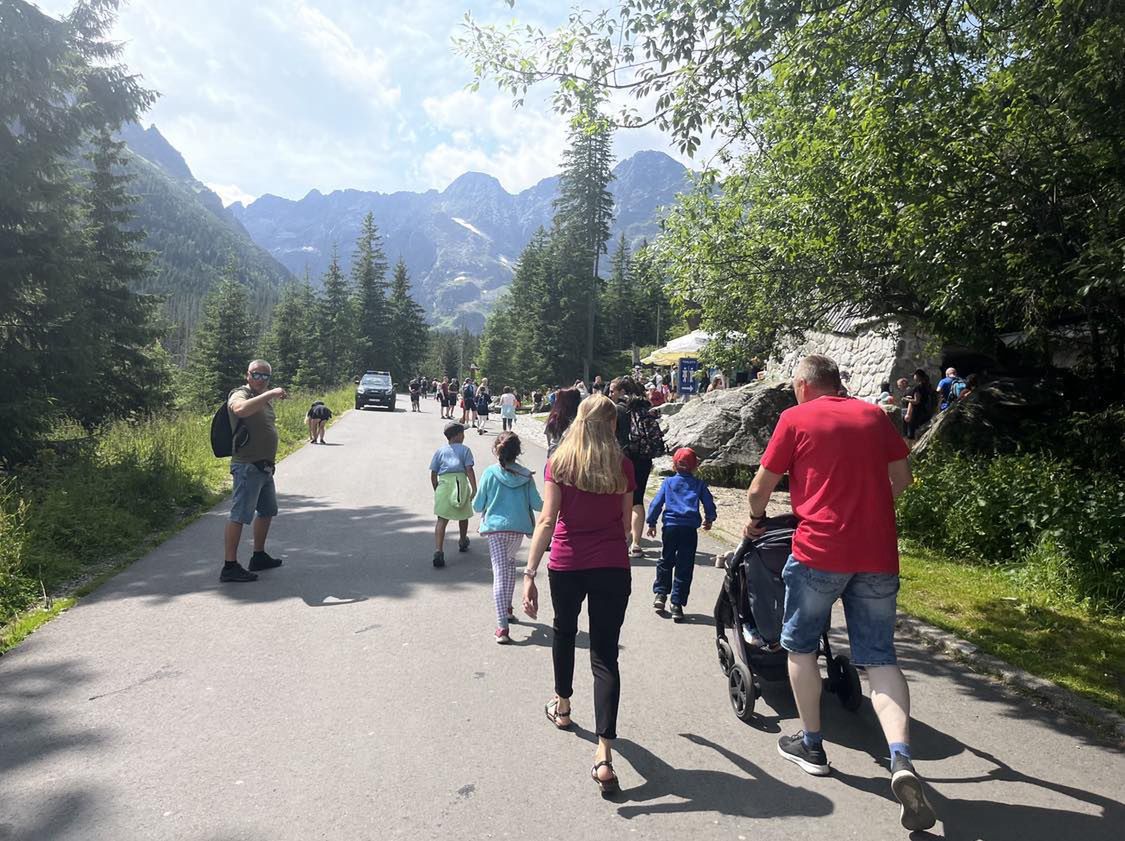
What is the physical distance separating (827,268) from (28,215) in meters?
10.8

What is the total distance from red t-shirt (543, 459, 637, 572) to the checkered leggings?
6.07 feet

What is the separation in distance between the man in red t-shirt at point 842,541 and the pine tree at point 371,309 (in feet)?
240

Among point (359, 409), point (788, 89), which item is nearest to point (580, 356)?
point (359, 409)

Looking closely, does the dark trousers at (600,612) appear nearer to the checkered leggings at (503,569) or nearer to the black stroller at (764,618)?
the black stroller at (764,618)

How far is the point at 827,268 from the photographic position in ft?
31.9

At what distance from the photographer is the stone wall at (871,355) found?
53.5ft

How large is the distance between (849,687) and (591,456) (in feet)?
7.21

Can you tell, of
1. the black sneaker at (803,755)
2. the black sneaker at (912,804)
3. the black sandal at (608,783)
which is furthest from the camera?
the black sneaker at (803,755)

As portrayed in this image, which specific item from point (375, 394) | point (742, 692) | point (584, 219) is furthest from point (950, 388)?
point (584, 219)

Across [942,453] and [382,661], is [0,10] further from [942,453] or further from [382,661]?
[942,453]

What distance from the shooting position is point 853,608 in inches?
139

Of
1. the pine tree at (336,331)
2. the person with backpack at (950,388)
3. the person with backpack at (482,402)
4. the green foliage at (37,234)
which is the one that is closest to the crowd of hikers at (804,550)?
the green foliage at (37,234)

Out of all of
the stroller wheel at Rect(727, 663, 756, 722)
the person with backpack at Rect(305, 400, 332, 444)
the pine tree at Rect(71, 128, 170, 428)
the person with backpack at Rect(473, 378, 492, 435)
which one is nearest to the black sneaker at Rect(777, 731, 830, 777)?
the stroller wheel at Rect(727, 663, 756, 722)

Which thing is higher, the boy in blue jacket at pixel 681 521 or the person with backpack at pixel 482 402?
the person with backpack at pixel 482 402
